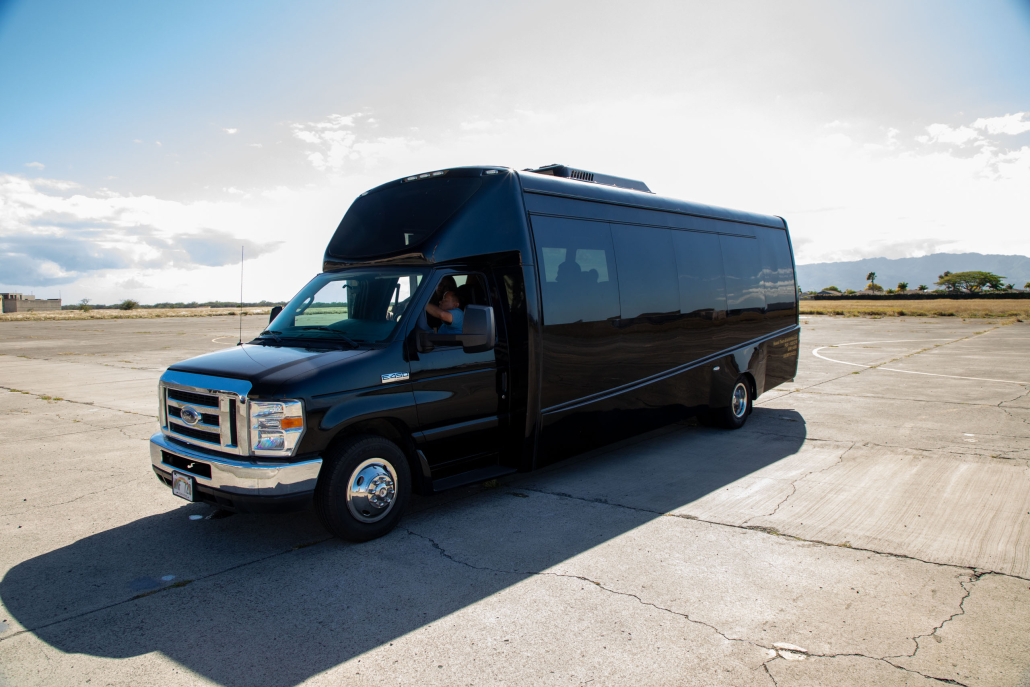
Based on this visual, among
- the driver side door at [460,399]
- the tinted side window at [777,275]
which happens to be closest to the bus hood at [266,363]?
the driver side door at [460,399]

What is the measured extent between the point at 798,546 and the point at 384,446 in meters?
3.16

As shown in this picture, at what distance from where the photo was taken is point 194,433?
493 cm

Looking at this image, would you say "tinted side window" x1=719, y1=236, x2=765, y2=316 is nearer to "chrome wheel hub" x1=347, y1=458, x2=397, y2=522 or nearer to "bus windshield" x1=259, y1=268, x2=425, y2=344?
"bus windshield" x1=259, y1=268, x2=425, y2=344

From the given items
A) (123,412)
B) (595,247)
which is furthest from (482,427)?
(123,412)

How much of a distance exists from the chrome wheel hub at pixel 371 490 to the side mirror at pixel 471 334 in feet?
3.24

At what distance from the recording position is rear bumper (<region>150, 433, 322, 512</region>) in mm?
4484

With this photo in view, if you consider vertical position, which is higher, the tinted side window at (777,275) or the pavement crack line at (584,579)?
the tinted side window at (777,275)

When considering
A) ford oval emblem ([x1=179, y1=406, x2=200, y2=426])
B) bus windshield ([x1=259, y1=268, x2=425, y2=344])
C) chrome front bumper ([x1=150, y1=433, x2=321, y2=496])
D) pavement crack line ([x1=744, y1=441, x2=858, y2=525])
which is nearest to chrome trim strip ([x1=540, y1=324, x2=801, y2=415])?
bus windshield ([x1=259, y1=268, x2=425, y2=344])

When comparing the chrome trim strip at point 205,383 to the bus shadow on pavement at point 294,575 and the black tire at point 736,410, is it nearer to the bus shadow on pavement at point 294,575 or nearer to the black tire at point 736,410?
the bus shadow on pavement at point 294,575

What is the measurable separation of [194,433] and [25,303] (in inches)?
5667

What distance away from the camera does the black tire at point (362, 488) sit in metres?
4.72

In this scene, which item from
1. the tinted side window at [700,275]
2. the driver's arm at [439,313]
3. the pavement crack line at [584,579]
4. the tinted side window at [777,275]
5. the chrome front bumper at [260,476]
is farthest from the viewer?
the tinted side window at [777,275]

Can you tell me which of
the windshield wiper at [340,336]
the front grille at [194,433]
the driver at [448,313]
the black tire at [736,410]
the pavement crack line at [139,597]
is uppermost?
the driver at [448,313]

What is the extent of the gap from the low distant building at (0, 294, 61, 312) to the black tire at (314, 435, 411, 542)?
126m
